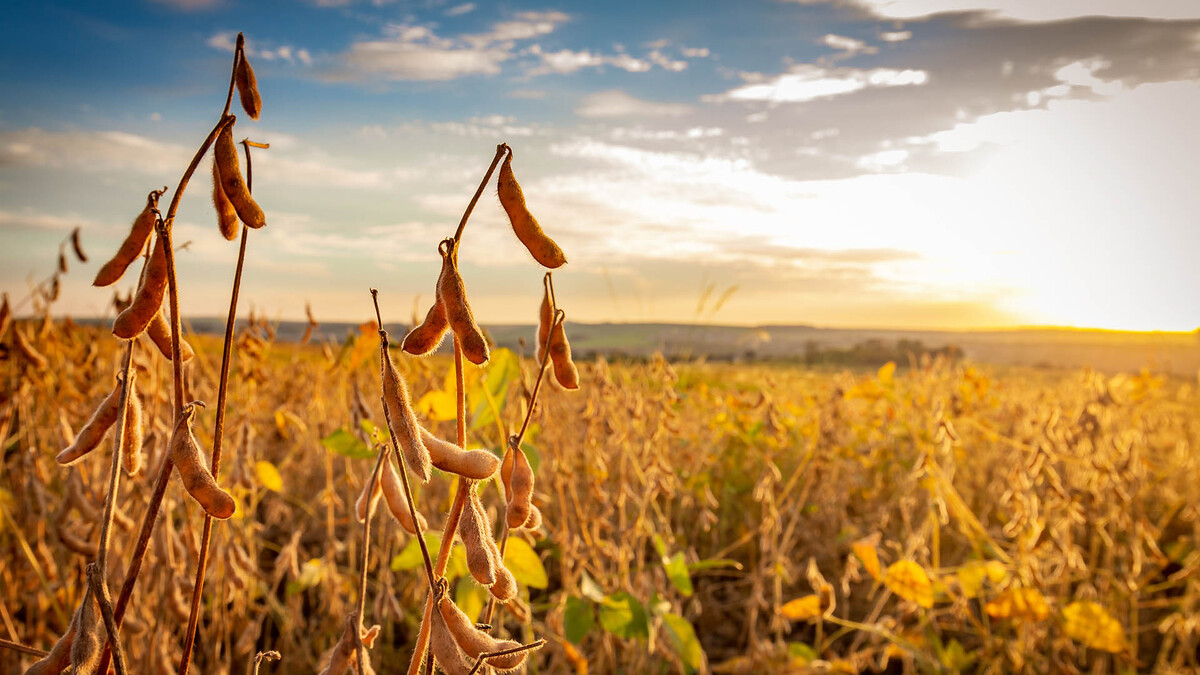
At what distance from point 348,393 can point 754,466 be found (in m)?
2.16

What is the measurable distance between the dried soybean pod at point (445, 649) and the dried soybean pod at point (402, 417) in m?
0.12

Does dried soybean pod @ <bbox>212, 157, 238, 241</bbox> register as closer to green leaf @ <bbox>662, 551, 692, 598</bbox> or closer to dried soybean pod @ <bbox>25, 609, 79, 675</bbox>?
dried soybean pod @ <bbox>25, 609, 79, 675</bbox>

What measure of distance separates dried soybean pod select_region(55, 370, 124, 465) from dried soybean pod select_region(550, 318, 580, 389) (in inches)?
14.5

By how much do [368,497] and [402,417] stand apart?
0.22 meters

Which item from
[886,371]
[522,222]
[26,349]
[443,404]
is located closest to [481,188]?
[522,222]

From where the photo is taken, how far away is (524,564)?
123 cm

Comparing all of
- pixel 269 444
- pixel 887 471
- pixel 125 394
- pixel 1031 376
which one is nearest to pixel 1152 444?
pixel 887 471

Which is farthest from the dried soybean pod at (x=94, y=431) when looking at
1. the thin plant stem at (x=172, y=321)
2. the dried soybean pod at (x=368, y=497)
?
the dried soybean pod at (x=368, y=497)

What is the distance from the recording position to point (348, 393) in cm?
325

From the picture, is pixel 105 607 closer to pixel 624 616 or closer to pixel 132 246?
pixel 132 246

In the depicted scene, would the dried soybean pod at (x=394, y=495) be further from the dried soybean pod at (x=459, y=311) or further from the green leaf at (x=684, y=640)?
the green leaf at (x=684, y=640)

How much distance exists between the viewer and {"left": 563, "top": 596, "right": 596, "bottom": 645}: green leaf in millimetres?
1680

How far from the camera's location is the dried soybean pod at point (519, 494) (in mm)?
660

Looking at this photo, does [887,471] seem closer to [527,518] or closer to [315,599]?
[315,599]
